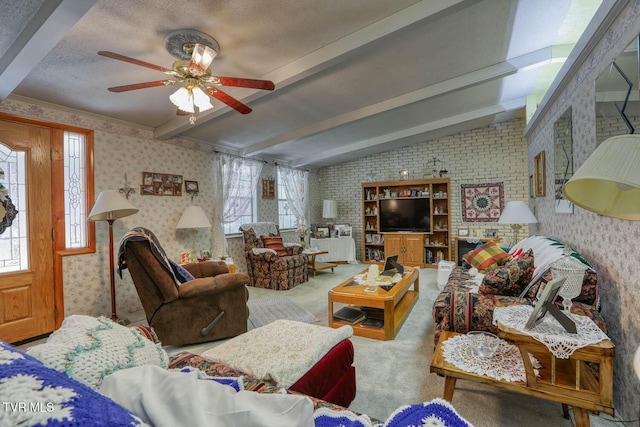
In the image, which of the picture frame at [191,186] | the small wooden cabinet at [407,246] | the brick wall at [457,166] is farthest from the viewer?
the small wooden cabinet at [407,246]

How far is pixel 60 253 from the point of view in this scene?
3.10 metres

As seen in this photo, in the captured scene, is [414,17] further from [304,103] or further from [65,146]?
[65,146]

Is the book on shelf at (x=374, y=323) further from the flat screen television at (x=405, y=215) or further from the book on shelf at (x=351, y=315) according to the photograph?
the flat screen television at (x=405, y=215)

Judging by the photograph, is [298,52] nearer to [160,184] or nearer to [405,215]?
[160,184]

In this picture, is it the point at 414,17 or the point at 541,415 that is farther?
the point at 414,17

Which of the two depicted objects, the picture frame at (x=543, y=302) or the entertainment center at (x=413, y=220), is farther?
the entertainment center at (x=413, y=220)

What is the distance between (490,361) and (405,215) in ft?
16.2

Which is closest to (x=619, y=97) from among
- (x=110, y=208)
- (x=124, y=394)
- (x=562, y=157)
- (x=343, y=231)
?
(x=562, y=157)

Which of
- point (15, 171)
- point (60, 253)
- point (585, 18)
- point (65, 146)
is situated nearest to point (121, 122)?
point (65, 146)

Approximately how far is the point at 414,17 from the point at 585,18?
1.80m

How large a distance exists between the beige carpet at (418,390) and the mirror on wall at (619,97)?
5.41 ft

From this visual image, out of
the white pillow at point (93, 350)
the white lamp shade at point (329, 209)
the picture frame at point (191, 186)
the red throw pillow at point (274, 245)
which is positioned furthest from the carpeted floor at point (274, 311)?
the white lamp shade at point (329, 209)

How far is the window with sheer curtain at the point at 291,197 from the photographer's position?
6.54m

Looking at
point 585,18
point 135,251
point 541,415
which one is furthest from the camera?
point 585,18
